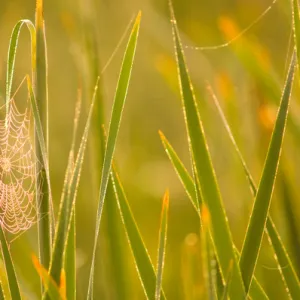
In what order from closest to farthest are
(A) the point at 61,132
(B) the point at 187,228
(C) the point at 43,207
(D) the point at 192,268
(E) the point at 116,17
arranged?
(C) the point at 43,207 → (D) the point at 192,268 → (B) the point at 187,228 → (A) the point at 61,132 → (E) the point at 116,17

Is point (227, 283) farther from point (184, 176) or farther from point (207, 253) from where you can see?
point (184, 176)

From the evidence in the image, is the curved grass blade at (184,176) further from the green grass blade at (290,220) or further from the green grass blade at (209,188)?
the green grass blade at (290,220)

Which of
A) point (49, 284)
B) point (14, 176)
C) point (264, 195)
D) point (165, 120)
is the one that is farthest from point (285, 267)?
point (165, 120)

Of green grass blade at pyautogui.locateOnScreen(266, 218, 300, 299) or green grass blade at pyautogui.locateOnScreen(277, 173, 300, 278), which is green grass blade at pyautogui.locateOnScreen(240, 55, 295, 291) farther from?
green grass blade at pyautogui.locateOnScreen(277, 173, 300, 278)

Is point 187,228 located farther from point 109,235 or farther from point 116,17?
point 116,17

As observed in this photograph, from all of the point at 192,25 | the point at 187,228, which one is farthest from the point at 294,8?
the point at 192,25
